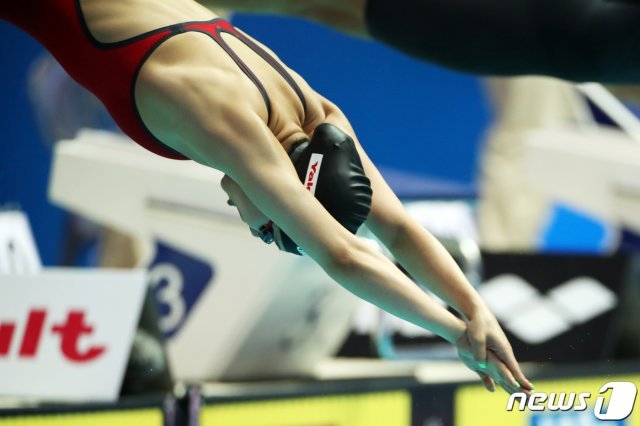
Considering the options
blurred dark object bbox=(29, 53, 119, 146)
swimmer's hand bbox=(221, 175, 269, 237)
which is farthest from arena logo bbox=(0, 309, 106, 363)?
swimmer's hand bbox=(221, 175, 269, 237)

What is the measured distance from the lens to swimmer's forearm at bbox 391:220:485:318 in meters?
1.82

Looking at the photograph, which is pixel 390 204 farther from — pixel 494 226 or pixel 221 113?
pixel 494 226

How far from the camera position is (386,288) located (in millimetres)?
1705

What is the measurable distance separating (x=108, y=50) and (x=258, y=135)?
26 centimetres

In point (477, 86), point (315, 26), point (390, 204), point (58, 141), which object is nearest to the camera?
point (390, 204)

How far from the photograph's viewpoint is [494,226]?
4156 millimetres

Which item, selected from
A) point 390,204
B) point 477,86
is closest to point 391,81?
point 477,86

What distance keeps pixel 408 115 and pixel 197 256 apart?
872 mm

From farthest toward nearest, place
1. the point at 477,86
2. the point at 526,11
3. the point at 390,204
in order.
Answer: the point at 477,86 < the point at 526,11 < the point at 390,204

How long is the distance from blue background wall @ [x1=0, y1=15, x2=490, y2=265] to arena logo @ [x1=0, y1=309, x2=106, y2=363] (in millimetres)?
694

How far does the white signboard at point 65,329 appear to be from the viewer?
2602mm

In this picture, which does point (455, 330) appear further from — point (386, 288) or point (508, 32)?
point (508, 32)

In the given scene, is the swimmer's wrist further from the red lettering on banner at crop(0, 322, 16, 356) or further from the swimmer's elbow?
the red lettering on banner at crop(0, 322, 16, 356)

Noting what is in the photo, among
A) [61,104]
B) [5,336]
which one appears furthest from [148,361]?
[61,104]
